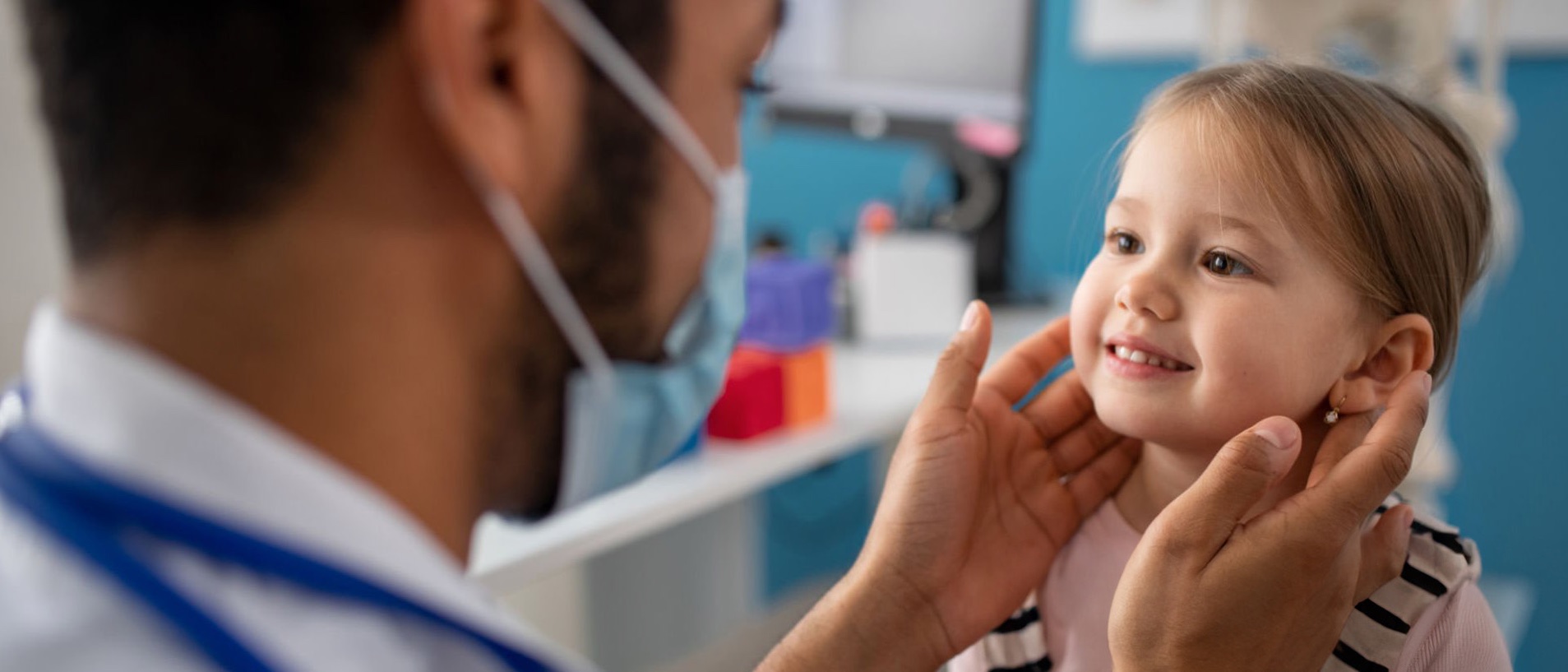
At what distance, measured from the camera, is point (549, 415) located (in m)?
0.60

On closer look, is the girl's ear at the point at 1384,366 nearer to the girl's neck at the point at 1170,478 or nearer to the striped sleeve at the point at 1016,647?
the girl's neck at the point at 1170,478

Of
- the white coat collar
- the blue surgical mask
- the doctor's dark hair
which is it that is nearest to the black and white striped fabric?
the blue surgical mask

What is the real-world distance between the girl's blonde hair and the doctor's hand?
23cm

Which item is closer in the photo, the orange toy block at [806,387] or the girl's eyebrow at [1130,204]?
the girl's eyebrow at [1130,204]

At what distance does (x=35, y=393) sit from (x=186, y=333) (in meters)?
0.10

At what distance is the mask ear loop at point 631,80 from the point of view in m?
0.54

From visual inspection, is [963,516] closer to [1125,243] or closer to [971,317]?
[971,317]

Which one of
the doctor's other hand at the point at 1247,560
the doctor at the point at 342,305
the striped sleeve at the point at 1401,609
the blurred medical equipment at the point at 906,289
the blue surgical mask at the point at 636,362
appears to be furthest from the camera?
the blurred medical equipment at the point at 906,289

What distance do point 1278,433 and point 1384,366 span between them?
22 centimetres

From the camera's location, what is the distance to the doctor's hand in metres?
0.85

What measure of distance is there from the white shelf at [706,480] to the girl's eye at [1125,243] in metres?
0.49

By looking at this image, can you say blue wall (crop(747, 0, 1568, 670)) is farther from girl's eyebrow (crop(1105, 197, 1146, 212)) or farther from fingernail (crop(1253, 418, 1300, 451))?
fingernail (crop(1253, 418, 1300, 451))

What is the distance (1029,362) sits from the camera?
98 cm

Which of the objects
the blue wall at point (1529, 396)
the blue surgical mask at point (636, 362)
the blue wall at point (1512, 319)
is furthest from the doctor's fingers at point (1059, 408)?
the blue wall at point (1529, 396)
